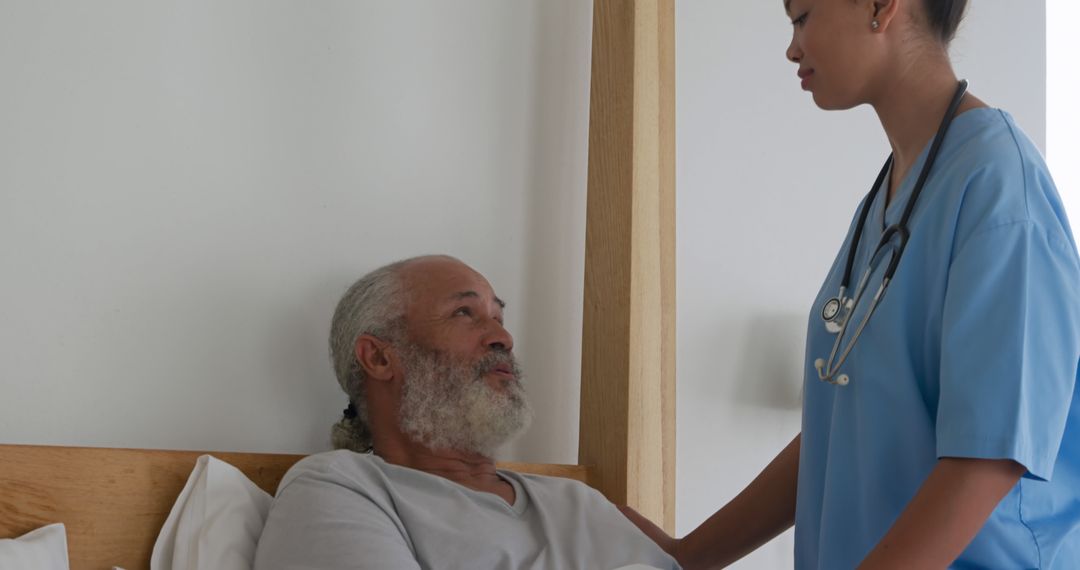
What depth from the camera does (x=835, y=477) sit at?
1396mm

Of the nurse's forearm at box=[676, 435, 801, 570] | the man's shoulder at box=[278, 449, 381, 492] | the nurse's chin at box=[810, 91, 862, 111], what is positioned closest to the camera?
the nurse's chin at box=[810, 91, 862, 111]

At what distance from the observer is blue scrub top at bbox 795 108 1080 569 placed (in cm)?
116

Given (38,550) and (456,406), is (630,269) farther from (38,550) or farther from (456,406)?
(38,550)

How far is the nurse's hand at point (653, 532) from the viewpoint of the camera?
187 centimetres

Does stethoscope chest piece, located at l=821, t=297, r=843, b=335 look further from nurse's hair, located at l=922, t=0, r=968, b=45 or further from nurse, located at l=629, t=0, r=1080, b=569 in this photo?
nurse's hair, located at l=922, t=0, r=968, b=45

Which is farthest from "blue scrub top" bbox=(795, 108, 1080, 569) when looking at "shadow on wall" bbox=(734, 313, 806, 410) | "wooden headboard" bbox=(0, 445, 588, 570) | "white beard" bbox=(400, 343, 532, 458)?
"shadow on wall" bbox=(734, 313, 806, 410)

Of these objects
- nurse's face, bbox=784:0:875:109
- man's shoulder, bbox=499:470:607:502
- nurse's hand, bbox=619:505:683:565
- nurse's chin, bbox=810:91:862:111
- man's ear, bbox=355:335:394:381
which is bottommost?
nurse's hand, bbox=619:505:683:565

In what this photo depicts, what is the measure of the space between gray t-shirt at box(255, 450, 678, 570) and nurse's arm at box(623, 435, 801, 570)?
0.20ft

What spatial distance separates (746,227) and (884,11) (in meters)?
1.13

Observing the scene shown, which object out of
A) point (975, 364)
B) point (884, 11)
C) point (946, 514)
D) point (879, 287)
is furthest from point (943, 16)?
point (946, 514)

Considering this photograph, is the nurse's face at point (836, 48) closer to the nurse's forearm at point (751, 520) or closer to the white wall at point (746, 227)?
the nurse's forearm at point (751, 520)

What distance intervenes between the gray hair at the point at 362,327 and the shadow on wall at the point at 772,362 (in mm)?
877

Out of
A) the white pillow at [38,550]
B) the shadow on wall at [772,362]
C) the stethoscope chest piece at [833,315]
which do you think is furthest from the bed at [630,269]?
the white pillow at [38,550]

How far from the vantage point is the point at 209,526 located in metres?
1.57
